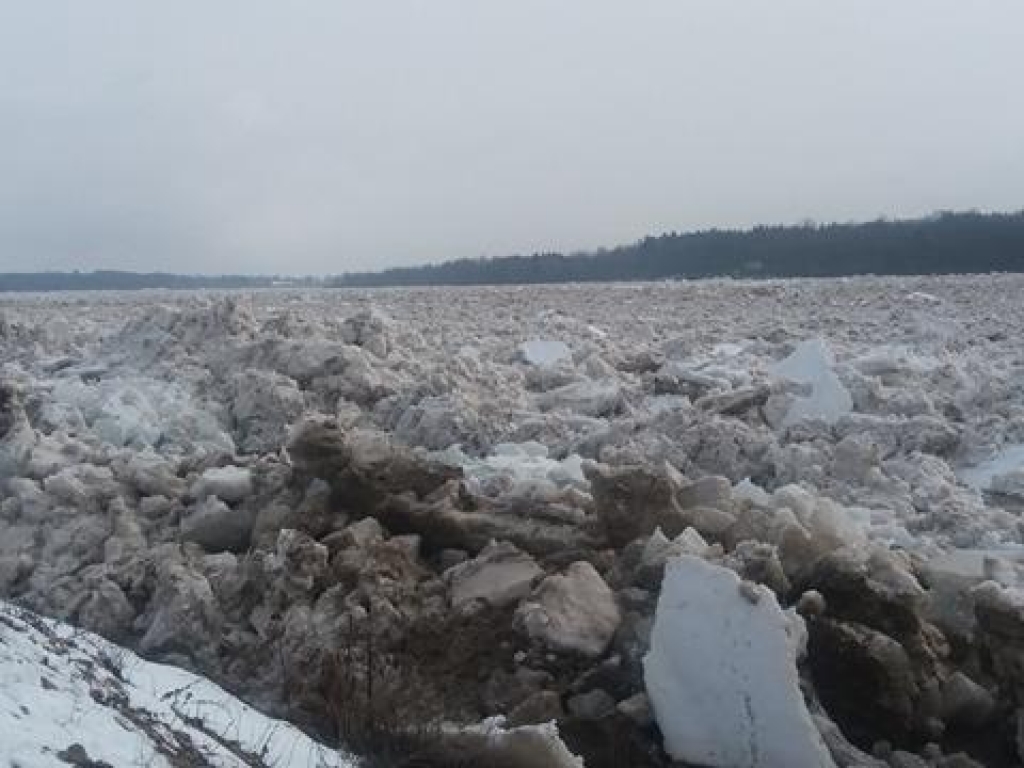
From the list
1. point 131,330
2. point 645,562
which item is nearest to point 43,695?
point 645,562

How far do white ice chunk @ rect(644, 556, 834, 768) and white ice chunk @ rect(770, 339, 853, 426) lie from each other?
420 centimetres

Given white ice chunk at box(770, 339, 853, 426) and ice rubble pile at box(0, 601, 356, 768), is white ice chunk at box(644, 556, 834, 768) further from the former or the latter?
white ice chunk at box(770, 339, 853, 426)

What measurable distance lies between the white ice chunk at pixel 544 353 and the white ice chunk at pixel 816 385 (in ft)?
8.39

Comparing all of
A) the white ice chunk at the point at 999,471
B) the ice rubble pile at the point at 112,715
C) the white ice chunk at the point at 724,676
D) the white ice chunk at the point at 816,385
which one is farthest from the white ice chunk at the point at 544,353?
the ice rubble pile at the point at 112,715

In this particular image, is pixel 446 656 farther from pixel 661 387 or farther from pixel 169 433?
pixel 661 387

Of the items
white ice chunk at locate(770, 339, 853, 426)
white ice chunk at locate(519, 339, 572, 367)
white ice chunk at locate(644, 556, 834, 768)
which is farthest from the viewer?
white ice chunk at locate(519, 339, 572, 367)

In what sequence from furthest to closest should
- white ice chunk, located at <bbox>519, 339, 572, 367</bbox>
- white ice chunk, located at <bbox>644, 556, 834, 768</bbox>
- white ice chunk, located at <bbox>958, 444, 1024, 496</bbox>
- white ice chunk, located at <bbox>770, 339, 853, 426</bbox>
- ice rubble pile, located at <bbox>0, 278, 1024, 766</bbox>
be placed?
white ice chunk, located at <bbox>519, 339, 572, 367</bbox>, white ice chunk, located at <bbox>770, 339, 853, 426</bbox>, white ice chunk, located at <bbox>958, 444, 1024, 496</bbox>, ice rubble pile, located at <bbox>0, 278, 1024, 766</bbox>, white ice chunk, located at <bbox>644, 556, 834, 768</bbox>

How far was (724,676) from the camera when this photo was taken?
4.99 metres

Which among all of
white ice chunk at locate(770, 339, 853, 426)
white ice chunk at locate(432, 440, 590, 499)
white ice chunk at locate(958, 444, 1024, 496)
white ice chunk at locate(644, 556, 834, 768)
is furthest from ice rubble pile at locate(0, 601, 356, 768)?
white ice chunk at locate(770, 339, 853, 426)

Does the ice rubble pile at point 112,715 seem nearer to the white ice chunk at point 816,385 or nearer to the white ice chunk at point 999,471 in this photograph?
the white ice chunk at point 999,471

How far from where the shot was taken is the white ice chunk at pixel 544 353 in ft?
41.6

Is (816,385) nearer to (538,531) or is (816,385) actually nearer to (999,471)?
(999,471)

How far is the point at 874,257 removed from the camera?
187 ft

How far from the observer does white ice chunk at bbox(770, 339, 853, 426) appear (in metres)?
9.27
